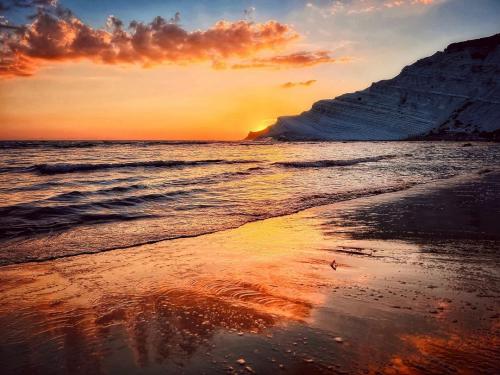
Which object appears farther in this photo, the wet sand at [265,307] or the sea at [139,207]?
the sea at [139,207]

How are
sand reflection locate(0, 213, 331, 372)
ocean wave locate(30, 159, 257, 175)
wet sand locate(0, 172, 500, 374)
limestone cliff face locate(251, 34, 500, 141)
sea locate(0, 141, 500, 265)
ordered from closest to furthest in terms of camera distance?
wet sand locate(0, 172, 500, 374) → sand reflection locate(0, 213, 331, 372) → sea locate(0, 141, 500, 265) → ocean wave locate(30, 159, 257, 175) → limestone cliff face locate(251, 34, 500, 141)

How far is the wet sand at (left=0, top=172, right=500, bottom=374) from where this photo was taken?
2230 mm

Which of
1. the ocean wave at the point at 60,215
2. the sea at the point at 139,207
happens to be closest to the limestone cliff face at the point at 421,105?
the sea at the point at 139,207

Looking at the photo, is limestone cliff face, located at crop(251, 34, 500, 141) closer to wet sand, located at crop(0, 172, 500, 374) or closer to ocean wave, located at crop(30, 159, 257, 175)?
ocean wave, located at crop(30, 159, 257, 175)

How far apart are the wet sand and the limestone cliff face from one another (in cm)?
6674

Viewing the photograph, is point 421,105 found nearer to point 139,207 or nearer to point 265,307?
point 139,207

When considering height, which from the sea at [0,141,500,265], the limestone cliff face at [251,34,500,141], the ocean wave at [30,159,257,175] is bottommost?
the sea at [0,141,500,265]

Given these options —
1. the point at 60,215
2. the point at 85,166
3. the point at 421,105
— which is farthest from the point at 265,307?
the point at 421,105

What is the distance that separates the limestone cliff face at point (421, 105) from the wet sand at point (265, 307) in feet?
219

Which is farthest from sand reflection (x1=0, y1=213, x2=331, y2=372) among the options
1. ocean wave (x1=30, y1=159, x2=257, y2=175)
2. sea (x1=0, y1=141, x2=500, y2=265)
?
ocean wave (x1=30, y1=159, x2=257, y2=175)

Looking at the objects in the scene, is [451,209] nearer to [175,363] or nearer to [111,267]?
[111,267]

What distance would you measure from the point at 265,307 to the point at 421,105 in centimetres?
7622

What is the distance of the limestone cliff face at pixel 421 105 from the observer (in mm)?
66188

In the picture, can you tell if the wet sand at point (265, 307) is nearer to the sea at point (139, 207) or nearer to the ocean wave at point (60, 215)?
the sea at point (139, 207)
